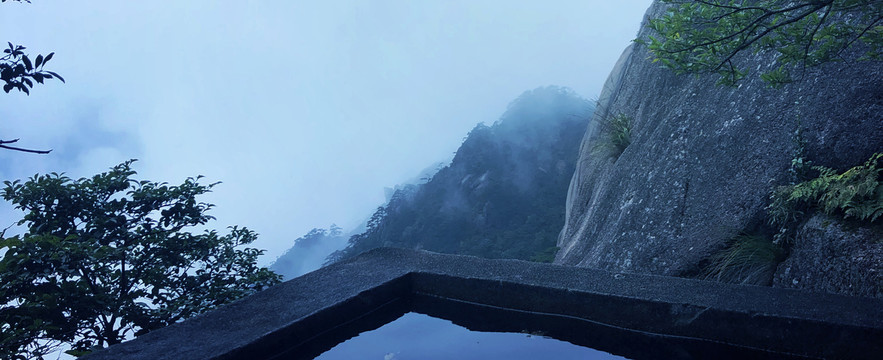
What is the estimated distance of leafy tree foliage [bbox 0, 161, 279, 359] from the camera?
411cm

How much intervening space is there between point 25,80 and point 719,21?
11.9ft

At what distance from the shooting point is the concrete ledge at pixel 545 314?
6.58 ft

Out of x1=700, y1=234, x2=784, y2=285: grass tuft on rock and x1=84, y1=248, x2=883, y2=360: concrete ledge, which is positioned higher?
x1=84, y1=248, x2=883, y2=360: concrete ledge

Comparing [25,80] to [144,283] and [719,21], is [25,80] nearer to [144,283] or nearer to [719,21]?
[144,283]

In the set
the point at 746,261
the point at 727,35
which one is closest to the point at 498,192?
the point at 746,261

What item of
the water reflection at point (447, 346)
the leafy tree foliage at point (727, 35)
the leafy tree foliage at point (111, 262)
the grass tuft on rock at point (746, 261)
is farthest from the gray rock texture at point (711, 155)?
the leafy tree foliage at point (111, 262)

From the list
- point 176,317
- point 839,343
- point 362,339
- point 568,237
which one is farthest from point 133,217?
point 568,237

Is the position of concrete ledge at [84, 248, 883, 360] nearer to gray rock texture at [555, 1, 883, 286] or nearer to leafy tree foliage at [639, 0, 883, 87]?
leafy tree foliage at [639, 0, 883, 87]

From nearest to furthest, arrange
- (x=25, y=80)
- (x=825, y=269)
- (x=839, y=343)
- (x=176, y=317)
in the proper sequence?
(x=839, y=343) < (x=25, y=80) < (x=825, y=269) < (x=176, y=317)

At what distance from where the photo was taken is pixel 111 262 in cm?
472

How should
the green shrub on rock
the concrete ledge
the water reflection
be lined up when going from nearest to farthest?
the concrete ledge
the water reflection
the green shrub on rock

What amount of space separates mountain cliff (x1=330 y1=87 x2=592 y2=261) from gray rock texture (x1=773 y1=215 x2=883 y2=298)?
19.3 m

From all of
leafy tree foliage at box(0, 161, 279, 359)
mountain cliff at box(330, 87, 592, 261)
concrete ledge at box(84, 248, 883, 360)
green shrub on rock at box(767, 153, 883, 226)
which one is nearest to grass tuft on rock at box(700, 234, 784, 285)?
green shrub on rock at box(767, 153, 883, 226)

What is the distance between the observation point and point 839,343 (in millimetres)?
1896
